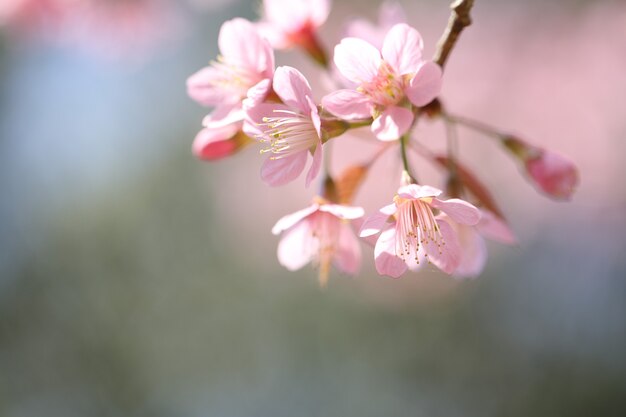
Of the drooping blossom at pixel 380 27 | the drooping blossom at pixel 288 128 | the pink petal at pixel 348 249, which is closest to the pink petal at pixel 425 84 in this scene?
the drooping blossom at pixel 288 128

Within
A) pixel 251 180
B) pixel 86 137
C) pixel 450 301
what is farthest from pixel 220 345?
pixel 86 137

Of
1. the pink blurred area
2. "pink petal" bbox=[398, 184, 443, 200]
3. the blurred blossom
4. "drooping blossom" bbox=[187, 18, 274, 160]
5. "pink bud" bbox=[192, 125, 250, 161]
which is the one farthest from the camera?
the pink blurred area

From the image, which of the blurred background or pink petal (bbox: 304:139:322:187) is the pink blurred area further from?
pink petal (bbox: 304:139:322:187)

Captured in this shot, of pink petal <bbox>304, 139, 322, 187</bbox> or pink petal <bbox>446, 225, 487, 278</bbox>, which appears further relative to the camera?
pink petal <bbox>446, 225, 487, 278</bbox>

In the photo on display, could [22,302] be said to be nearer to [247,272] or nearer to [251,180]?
[247,272]

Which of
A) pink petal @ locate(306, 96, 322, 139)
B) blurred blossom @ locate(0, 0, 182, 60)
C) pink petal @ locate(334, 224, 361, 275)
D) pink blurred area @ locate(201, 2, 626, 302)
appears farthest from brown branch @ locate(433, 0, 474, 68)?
pink blurred area @ locate(201, 2, 626, 302)

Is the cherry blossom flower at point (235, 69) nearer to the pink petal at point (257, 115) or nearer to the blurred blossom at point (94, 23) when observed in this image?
the pink petal at point (257, 115)
